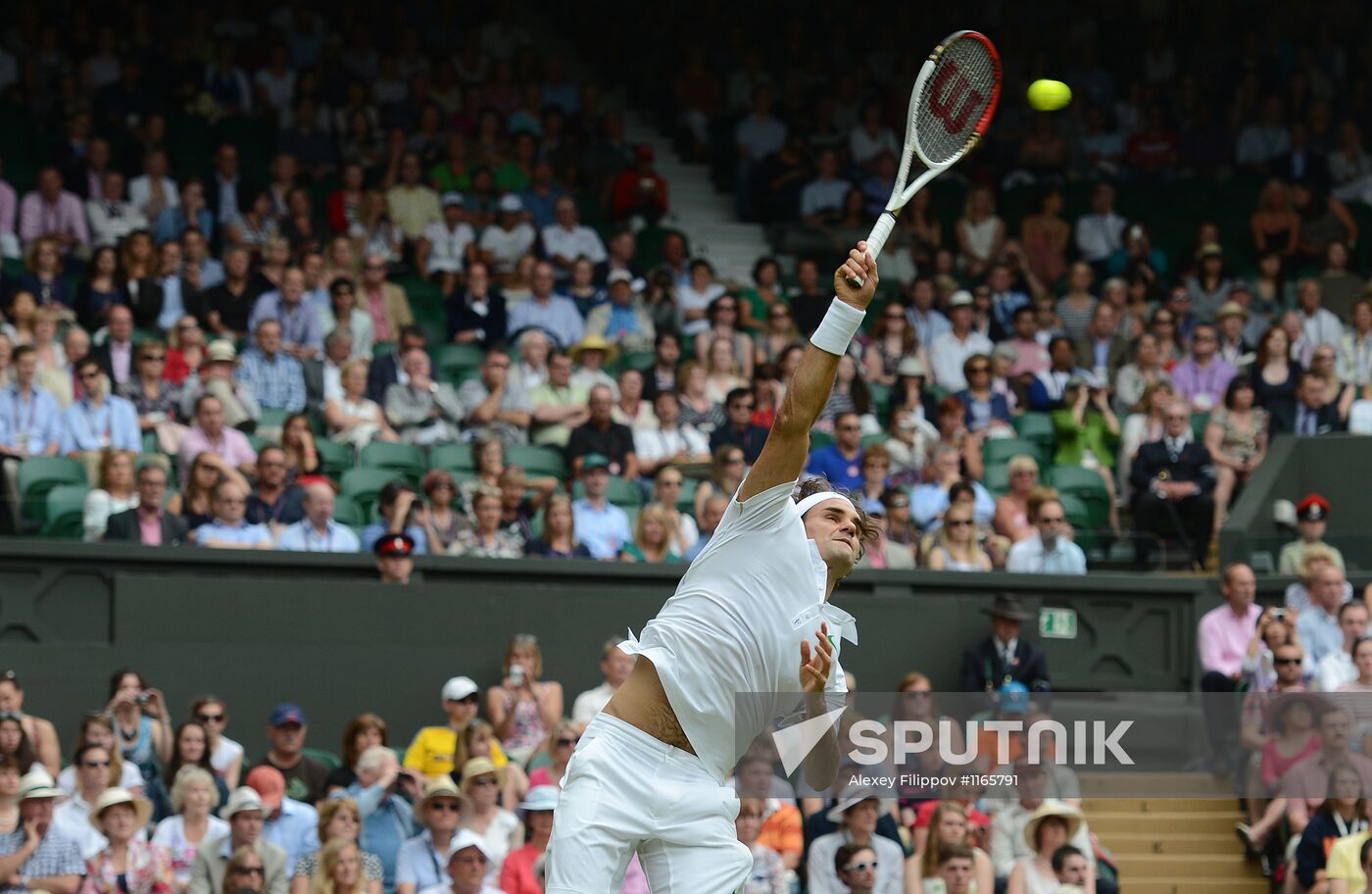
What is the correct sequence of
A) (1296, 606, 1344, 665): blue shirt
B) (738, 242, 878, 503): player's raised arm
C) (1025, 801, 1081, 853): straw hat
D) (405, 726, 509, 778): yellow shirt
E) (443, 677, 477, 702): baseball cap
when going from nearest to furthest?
(738, 242, 878, 503): player's raised arm → (1025, 801, 1081, 853): straw hat → (405, 726, 509, 778): yellow shirt → (443, 677, 477, 702): baseball cap → (1296, 606, 1344, 665): blue shirt

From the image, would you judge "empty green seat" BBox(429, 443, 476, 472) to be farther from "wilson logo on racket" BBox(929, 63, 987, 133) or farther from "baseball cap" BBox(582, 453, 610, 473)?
"wilson logo on racket" BBox(929, 63, 987, 133)

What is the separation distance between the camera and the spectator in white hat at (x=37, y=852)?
10172 mm

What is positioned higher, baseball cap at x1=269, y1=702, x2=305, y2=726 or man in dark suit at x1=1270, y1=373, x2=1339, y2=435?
man in dark suit at x1=1270, y1=373, x2=1339, y2=435

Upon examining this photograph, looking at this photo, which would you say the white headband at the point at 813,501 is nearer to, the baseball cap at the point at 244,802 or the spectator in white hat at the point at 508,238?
the baseball cap at the point at 244,802

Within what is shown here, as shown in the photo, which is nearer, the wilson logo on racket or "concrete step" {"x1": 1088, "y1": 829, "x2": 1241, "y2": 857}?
the wilson logo on racket

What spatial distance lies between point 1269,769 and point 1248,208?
335 inches

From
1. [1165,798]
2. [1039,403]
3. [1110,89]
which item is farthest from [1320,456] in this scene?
[1110,89]

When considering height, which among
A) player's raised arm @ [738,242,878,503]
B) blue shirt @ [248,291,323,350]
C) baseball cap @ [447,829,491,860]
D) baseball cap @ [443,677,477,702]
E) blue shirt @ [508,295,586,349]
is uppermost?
blue shirt @ [508,295,586,349]

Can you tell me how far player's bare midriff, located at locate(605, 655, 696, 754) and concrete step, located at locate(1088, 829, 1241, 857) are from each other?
23.6 ft

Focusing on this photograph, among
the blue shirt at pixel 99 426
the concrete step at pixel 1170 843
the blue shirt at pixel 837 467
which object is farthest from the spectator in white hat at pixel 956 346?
the blue shirt at pixel 99 426

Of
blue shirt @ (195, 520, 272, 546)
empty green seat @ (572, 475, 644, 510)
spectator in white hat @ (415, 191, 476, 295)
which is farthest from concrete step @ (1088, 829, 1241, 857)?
spectator in white hat @ (415, 191, 476, 295)

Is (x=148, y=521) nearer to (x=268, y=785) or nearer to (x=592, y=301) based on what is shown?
(x=268, y=785)

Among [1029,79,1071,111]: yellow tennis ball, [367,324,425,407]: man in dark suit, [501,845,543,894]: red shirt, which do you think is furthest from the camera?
[367,324,425,407]: man in dark suit

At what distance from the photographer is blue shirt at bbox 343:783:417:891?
35.8 feet
